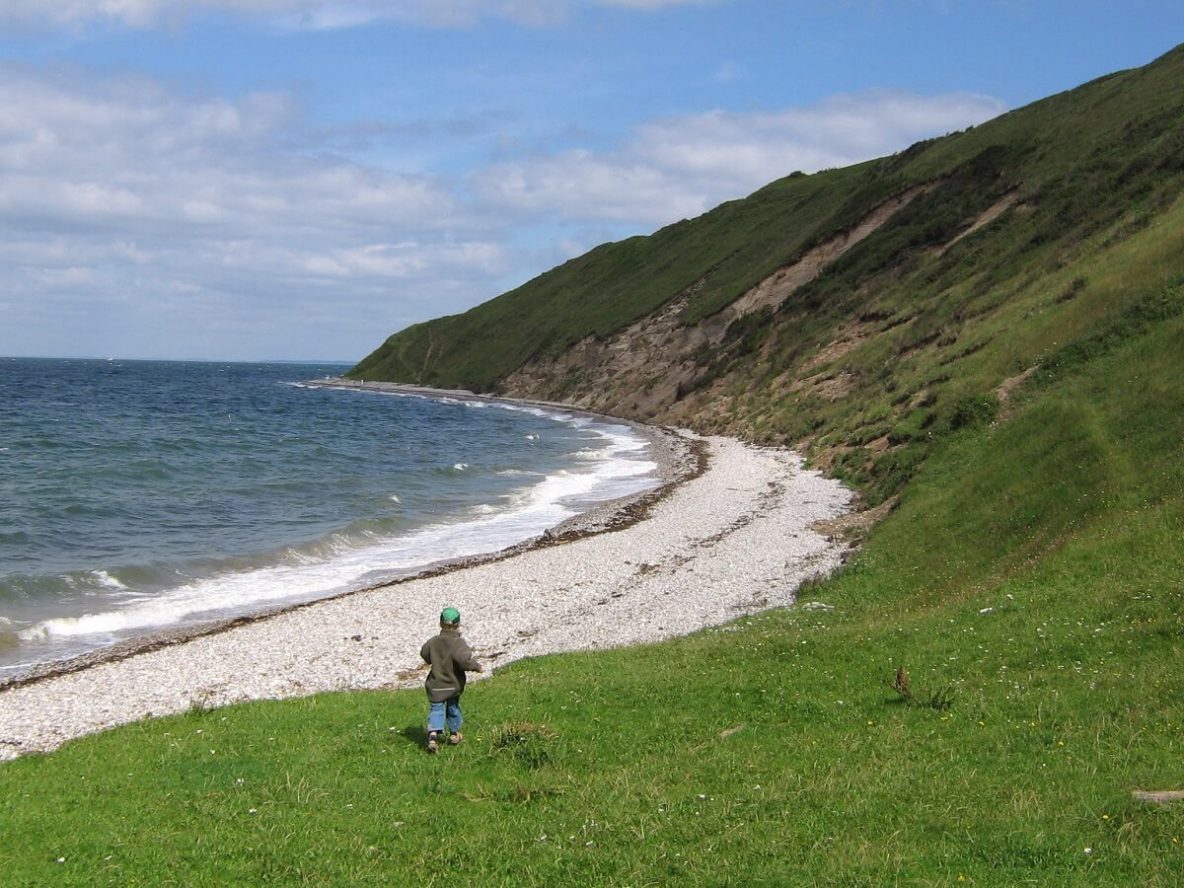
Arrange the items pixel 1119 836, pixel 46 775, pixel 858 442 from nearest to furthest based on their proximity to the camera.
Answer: pixel 1119 836 → pixel 46 775 → pixel 858 442

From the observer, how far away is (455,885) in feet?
34.0

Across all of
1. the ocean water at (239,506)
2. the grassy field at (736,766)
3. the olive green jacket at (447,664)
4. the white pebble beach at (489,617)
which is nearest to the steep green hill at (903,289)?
the white pebble beach at (489,617)

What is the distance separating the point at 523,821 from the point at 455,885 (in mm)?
1664

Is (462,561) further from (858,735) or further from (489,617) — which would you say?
(858,735)

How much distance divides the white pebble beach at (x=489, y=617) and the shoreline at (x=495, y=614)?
6 cm

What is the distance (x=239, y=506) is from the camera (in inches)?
1912

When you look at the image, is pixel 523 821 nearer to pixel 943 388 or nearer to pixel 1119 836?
pixel 1119 836

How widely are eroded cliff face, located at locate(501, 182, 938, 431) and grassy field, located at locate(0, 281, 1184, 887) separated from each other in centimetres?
5608

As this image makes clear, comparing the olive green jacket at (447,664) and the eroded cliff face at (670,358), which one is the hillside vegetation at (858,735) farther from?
the eroded cliff face at (670,358)

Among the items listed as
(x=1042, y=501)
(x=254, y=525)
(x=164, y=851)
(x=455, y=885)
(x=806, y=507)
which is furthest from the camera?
(x=254, y=525)

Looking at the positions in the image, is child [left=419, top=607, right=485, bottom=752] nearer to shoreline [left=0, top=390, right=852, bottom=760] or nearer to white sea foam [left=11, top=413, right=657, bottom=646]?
shoreline [left=0, top=390, right=852, bottom=760]

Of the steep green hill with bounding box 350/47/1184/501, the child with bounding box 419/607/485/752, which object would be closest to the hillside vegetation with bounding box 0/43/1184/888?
the child with bounding box 419/607/485/752

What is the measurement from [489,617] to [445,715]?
13431 millimetres

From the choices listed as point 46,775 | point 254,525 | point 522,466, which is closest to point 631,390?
point 522,466
